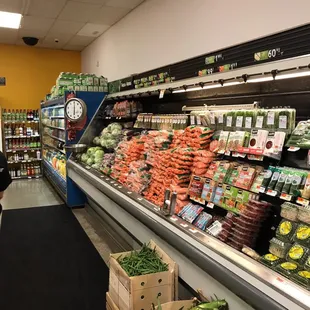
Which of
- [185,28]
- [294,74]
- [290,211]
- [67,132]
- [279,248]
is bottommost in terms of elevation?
[279,248]

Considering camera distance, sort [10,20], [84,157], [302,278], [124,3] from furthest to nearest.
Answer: [10,20], [84,157], [124,3], [302,278]

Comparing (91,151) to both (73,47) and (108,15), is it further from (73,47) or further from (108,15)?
(73,47)

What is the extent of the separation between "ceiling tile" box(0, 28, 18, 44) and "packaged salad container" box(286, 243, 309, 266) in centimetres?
802

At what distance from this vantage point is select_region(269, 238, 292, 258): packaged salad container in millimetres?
1938

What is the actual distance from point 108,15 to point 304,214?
18.7ft

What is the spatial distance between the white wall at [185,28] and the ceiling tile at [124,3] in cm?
10

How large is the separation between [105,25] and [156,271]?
19.9 ft

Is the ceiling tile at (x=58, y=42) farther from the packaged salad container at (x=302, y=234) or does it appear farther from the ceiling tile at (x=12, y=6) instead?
the packaged salad container at (x=302, y=234)

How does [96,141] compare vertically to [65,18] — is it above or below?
below

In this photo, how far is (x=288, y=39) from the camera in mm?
2311

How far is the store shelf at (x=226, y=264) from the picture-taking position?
5.17ft

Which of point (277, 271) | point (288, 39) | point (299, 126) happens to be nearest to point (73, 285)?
point (277, 271)

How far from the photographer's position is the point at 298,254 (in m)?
1.85

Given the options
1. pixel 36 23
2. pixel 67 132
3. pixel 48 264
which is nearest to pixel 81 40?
pixel 36 23
